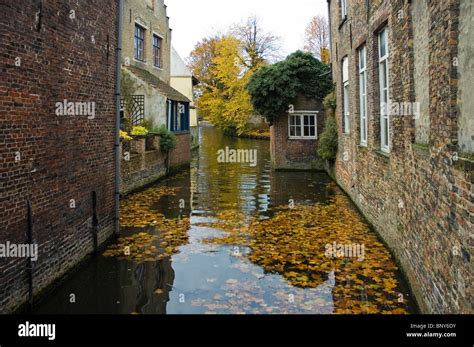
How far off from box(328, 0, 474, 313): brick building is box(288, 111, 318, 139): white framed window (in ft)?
31.4

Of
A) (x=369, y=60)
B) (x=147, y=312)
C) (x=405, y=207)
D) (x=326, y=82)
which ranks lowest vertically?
(x=147, y=312)

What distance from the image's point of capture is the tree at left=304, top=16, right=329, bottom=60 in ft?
148

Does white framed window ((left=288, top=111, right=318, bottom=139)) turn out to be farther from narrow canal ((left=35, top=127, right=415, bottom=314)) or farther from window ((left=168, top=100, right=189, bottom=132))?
narrow canal ((left=35, top=127, right=415, bottom=314))

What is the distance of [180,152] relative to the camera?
21.5m

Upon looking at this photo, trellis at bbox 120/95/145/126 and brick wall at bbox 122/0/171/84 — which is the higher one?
brick wall at bbox 122/0/171/84

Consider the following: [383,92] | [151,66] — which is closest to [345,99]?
[383,92]

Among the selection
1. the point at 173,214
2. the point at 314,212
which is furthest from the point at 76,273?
the point at 314,212

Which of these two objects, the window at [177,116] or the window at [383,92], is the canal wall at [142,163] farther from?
the window at [383,92]

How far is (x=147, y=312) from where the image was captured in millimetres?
5051

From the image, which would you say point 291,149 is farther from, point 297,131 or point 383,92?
point 383,92

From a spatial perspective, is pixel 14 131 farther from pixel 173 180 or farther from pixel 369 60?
pixel 173 180

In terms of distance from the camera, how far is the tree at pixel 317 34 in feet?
148

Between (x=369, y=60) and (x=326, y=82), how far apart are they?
10.5 meters

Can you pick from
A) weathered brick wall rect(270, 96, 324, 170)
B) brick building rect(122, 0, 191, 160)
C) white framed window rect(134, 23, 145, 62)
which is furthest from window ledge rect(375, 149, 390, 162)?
white framed window rect(134, 23, 145, 62)
